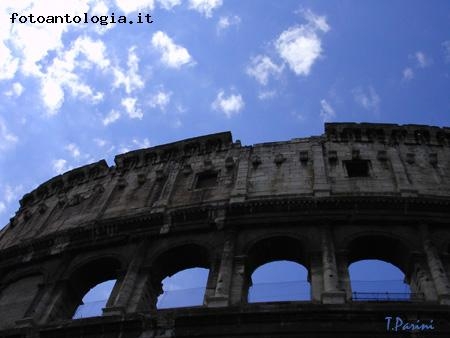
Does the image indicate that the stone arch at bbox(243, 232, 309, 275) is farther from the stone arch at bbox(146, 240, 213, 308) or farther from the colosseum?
the stone arch at bbox(146, 240, 213, 308)

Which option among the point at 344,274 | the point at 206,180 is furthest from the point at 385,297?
the point at 206,180

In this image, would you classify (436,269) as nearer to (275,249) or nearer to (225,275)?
(275,249)

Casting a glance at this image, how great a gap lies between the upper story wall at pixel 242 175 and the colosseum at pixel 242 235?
0.06 metres

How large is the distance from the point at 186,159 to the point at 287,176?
496cm

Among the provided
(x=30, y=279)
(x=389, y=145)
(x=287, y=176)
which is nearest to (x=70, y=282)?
(x=30, y=279)

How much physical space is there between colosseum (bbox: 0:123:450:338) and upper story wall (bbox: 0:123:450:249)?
0.21 feet

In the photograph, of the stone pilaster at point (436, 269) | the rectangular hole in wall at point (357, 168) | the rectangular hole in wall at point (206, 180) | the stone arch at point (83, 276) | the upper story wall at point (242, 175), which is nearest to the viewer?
the stone pilaster at point (436, 269)

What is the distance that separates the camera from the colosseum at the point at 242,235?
15.0m

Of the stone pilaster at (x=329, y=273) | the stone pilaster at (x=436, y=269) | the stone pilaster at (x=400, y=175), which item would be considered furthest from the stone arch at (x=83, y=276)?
the stone pilaster at (x=400, y=175)

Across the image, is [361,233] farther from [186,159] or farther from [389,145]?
[186,159]

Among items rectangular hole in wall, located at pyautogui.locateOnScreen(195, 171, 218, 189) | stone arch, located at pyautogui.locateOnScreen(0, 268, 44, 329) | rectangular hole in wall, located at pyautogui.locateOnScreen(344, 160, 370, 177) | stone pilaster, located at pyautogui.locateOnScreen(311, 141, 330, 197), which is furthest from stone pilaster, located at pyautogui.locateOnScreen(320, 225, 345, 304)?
stone arch, located at pyautogui.locateOnScreen(0, 268, 44, 329)

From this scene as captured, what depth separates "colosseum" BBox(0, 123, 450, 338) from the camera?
591 inches

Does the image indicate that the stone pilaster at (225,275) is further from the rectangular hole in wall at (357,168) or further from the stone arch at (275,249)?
the rectangular hole in wall at (357,168)

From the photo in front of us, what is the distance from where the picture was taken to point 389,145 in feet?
76.3
